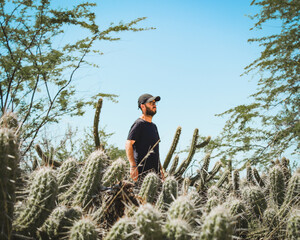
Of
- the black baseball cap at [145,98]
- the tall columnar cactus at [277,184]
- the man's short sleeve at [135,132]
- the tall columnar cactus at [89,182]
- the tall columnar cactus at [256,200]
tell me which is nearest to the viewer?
the tall columnar cactus at [89,182]

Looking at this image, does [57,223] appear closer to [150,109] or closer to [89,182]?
[89,182]

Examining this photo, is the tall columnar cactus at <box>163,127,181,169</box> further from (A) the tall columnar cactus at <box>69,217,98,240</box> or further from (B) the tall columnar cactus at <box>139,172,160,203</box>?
(A) the tall columnar cactus at <box>69,217,98,240</box>

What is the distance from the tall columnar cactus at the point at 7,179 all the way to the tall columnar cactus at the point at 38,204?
0.12 metres

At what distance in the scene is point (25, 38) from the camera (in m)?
10.0

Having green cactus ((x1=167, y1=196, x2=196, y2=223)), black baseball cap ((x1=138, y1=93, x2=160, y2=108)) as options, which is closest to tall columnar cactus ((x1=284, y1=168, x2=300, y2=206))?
green cactus ((x1=167, y1=196, x2=196, y2=223))

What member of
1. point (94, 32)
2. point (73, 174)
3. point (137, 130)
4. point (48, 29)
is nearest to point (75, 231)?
point (73, 174)

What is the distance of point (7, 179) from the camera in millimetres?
1116

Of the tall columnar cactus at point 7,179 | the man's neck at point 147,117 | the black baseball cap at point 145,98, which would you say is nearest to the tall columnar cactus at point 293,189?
the tall columnar cactus at point 7,179

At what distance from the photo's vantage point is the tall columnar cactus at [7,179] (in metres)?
1.08

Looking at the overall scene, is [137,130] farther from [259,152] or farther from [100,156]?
[259,152]

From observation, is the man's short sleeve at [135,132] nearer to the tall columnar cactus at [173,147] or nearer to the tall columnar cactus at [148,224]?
the tall columnar cactus at [173,147]

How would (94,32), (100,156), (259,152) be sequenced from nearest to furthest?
(100,156) → (259,152) → (94,32)

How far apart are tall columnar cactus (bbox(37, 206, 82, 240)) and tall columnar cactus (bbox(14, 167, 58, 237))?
0.03 metres

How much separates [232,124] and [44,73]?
641cm
